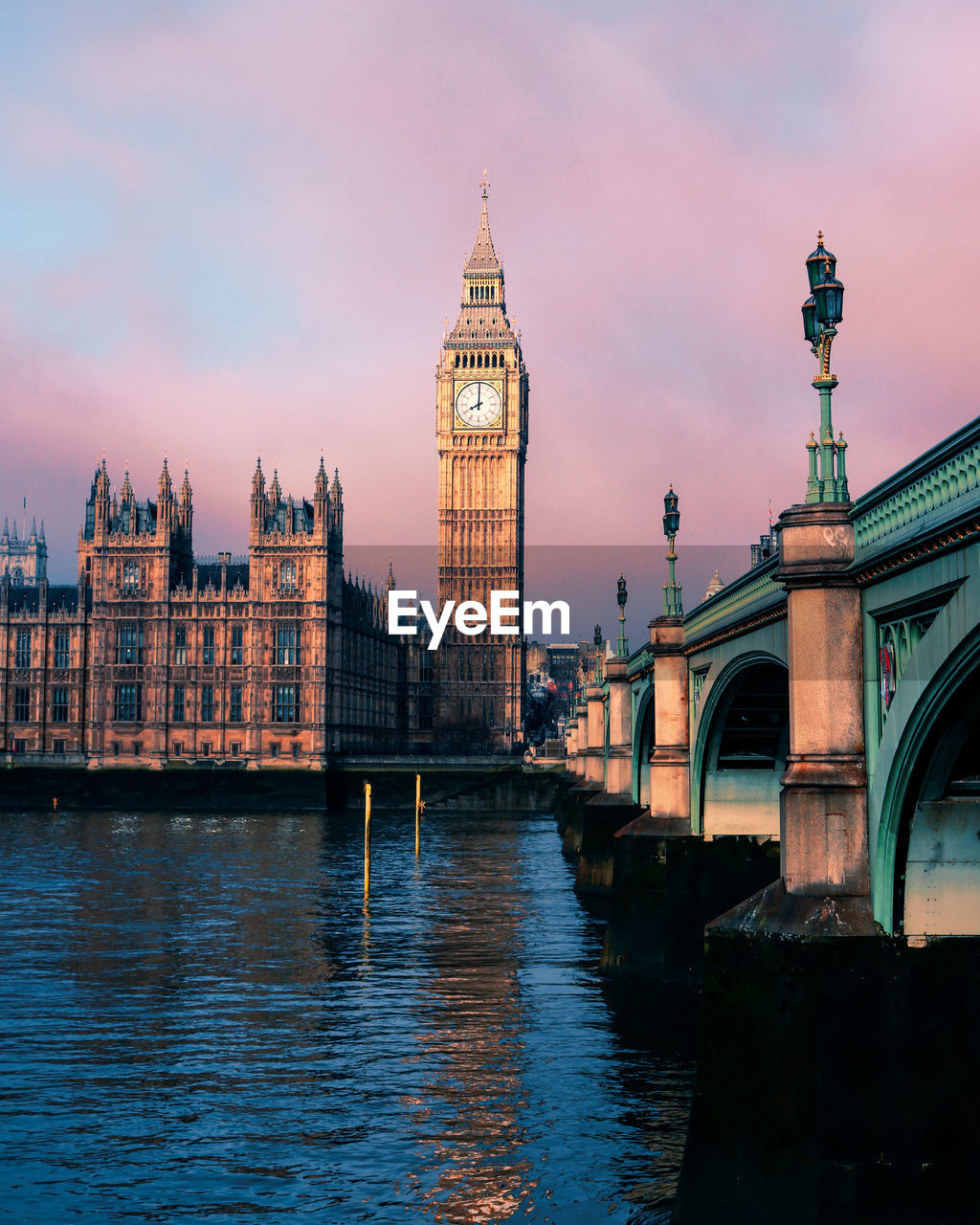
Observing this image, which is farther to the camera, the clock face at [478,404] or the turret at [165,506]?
the clock face at [478,404]

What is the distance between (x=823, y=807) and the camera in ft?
57.0

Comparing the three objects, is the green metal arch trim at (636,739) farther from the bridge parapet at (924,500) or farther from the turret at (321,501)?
the turret at (321,501)

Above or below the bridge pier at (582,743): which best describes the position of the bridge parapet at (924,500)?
above

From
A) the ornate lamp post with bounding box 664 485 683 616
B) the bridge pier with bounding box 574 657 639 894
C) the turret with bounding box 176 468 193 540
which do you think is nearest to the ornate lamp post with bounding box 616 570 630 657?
the bridge pier with bounding box 574 657 639 894

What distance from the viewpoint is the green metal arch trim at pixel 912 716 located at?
1438 cm

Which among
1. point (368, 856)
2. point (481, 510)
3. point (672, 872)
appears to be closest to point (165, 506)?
point (481, 510)

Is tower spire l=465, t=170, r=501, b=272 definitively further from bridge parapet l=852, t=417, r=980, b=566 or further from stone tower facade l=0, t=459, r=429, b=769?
bridge parapet l=852, t=417, r=980, b=566

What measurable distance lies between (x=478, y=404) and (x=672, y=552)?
142m

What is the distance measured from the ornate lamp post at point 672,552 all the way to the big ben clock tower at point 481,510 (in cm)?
13074

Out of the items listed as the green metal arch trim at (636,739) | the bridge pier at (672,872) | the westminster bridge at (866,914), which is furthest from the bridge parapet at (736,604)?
the green metal arch trim at (636,739)

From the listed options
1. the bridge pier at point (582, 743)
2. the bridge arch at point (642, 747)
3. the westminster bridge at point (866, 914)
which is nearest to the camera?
the westminster bridge at point (866, 914)

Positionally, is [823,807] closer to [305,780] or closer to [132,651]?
[305,780]

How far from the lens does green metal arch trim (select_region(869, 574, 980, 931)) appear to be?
1438 cm

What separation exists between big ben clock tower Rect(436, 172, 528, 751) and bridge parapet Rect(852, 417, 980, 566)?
5938 inches
